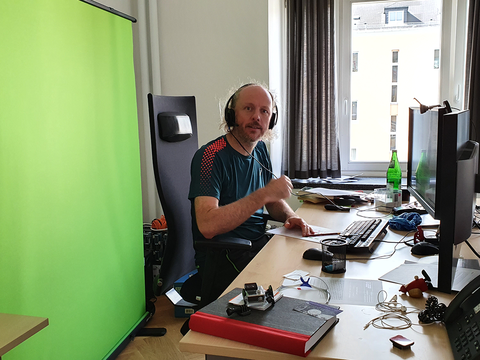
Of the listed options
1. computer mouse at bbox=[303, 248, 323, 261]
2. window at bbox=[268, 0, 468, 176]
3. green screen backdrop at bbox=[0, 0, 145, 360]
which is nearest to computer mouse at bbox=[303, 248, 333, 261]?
computer mouse at bbox=[303, 248, 323, 261]

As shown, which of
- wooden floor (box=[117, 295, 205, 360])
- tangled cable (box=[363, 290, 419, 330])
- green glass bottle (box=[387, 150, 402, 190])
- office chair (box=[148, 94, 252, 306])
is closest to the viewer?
tangled cable (box=[363, 290, 419, 330])

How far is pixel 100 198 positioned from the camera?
2.04 meters

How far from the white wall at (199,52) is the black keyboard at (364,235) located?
65.9 inches

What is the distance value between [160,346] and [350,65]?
2.50 m

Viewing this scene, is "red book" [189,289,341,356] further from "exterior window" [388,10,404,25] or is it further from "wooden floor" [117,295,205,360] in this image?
"exterior window" [388,10,404,25]

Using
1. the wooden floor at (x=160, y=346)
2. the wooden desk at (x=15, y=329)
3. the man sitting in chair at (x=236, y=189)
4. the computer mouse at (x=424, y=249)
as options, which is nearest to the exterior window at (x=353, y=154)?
the man sitting in chair at (x=236, y=189)

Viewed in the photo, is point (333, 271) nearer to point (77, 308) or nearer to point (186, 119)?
point (186, 119)

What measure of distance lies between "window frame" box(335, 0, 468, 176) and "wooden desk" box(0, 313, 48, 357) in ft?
9.46

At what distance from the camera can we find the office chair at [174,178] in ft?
5.73

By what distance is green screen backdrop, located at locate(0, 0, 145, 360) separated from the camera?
151cm

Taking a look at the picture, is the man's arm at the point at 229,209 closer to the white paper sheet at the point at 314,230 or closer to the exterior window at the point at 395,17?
the white paper sheet at the point at 314,230

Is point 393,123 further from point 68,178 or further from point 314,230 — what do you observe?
point 68,178

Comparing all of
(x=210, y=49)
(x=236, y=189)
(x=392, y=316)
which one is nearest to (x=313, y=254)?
(x=392, y=316)

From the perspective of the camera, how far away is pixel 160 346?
2.36m
